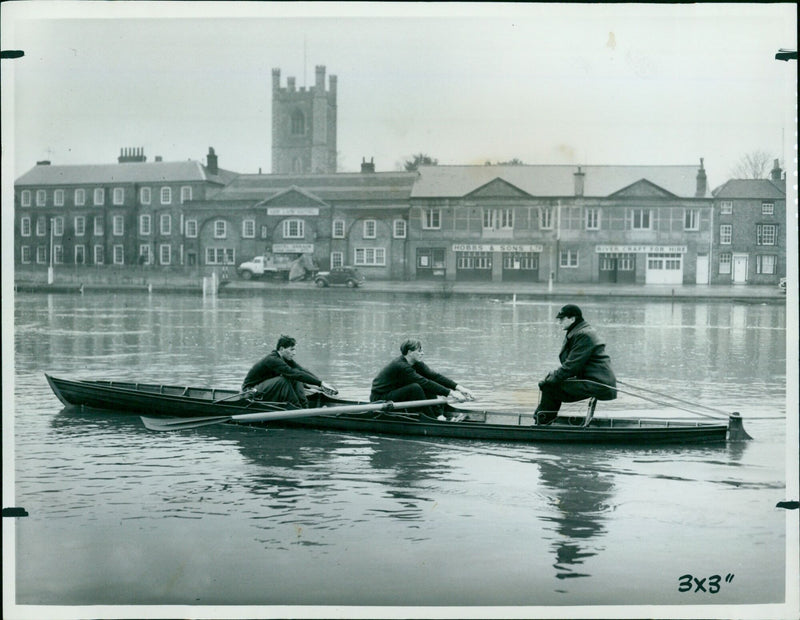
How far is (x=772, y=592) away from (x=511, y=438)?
3136 millimetres

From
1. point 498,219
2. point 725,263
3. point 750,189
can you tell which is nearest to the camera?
point 750,189

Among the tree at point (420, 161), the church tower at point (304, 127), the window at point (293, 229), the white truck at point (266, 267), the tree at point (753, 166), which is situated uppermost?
the church tower at point (304, 127)

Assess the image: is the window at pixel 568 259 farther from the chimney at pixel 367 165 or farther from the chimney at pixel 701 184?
the chimney at pixel 367 165

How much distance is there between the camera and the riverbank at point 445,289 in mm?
10781

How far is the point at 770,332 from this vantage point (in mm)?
9133

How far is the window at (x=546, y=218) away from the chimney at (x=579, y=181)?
37 centimetres

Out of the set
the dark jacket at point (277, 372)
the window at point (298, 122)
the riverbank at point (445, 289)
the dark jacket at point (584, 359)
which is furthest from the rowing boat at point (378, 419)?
the window at point (298, 122)

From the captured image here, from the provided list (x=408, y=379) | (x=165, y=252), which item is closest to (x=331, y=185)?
(x=165, y=252)

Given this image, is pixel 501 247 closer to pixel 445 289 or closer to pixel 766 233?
pixel 445 289

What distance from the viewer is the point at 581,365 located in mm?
9008

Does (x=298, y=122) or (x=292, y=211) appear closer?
(x=298, y=122)

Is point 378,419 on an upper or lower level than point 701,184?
lower

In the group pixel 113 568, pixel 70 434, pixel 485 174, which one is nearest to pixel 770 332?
pixel 485 174

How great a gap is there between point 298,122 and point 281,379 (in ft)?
9.21
